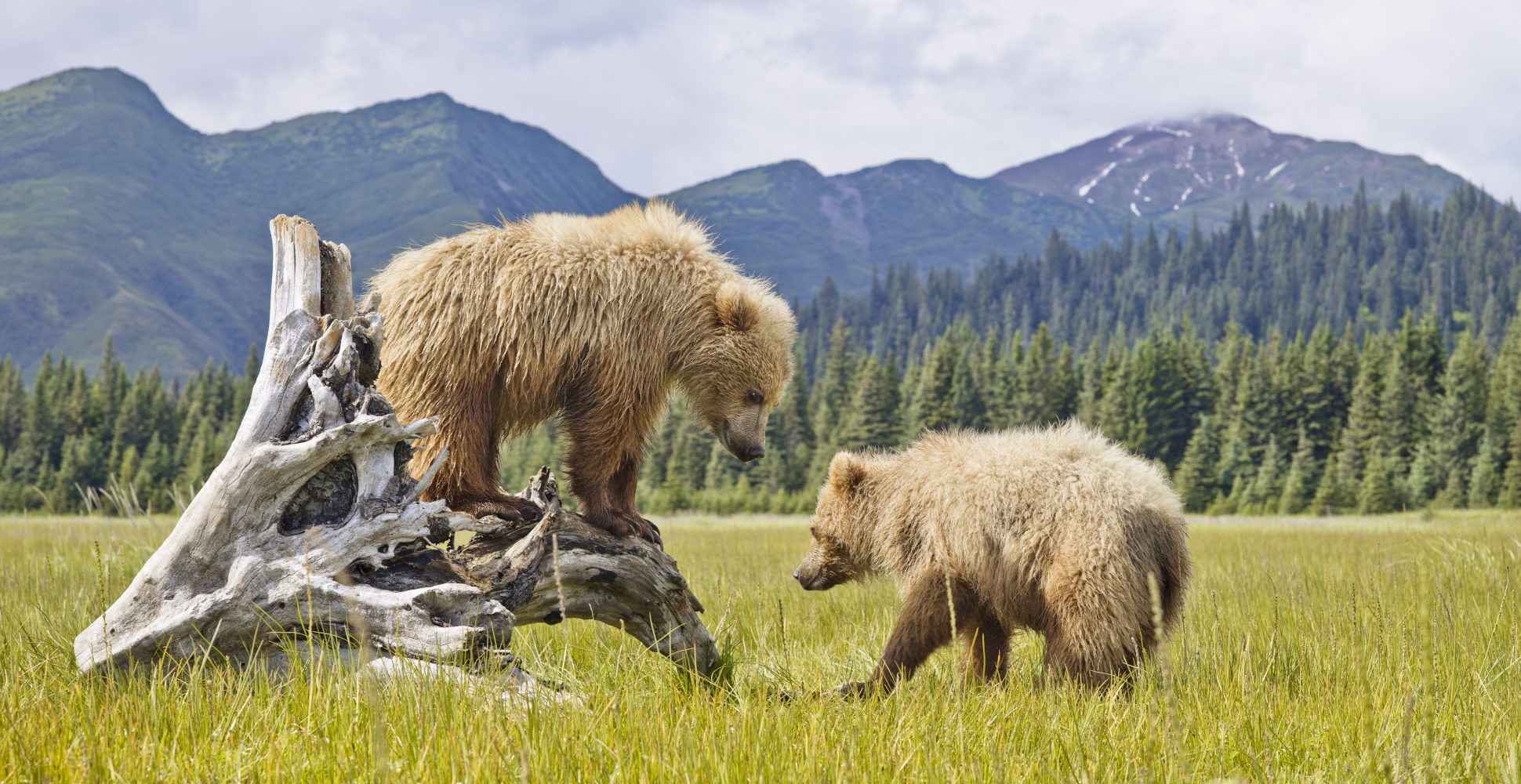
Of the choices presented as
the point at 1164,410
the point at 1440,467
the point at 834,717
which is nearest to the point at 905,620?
the point at 834,717

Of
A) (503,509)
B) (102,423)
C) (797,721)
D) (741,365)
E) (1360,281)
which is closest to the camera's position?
(797,721)

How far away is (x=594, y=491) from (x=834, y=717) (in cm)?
193

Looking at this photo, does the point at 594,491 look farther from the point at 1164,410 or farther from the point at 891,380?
the point at 1164,410

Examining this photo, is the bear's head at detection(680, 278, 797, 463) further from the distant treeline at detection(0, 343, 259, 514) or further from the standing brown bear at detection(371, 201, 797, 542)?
the distant treeline at detection(0, 343, 259, 514)

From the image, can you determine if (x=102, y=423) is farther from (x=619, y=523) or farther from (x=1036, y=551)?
(x=1036, y=551)

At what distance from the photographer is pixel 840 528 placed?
595 cm

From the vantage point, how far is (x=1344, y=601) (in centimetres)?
639

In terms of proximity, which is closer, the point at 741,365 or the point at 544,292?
the point at 544,292

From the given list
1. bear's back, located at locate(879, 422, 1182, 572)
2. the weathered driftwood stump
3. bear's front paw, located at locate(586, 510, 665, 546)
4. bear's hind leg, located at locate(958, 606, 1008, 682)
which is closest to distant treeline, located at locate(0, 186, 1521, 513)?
bear's hind leg, located at locate(958, 606, 1008, 682)

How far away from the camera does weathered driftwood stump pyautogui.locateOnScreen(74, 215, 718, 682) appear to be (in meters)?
3.63

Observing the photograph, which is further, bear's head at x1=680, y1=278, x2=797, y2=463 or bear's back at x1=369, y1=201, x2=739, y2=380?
bear's head at x1=680, y1=278, x2=797, y2=463

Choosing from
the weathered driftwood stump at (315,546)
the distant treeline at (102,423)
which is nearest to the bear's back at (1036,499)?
the weathered driftwood stump at (315,546)

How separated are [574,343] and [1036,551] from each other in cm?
259

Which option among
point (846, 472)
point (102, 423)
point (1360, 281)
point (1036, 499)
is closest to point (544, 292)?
point (846, 472)
